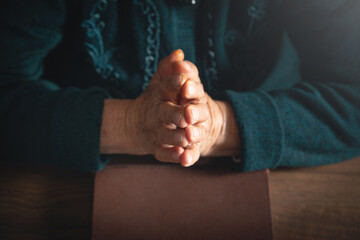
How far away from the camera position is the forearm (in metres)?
0.39

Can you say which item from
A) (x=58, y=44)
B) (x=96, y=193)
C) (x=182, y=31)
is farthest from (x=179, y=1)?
(x=96, y=193)

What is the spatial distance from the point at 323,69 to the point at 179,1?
33 centimetres

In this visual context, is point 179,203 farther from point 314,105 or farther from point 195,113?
point 314,105

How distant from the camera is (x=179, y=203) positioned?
0.39 meters

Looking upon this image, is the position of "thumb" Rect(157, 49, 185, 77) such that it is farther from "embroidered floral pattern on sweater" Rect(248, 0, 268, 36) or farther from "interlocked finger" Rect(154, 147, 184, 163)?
"embroidered floral pattern on sweater" Rect(248, 0, 268, 36)

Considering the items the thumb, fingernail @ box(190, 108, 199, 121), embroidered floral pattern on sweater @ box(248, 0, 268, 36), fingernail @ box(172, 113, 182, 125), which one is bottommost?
fingernail @ box(172, 113, 182, 125)

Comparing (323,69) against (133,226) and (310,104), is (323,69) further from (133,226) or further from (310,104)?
(133,226)

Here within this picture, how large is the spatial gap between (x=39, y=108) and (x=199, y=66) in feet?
0.98

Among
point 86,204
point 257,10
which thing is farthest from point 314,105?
point 86,204

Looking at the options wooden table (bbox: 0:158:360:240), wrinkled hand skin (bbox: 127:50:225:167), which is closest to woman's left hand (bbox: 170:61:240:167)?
wrinkled hand skin (bbox: 127:50:225:167)

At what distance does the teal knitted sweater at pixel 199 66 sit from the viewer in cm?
38

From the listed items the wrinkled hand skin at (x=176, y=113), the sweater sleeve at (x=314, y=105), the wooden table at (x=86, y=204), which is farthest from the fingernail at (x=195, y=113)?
the wooden table at (x=86, y=204)

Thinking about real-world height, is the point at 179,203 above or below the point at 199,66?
below

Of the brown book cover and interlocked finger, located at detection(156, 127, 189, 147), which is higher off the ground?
interlocked finger, located at detection(156, 127, 189, 147)
